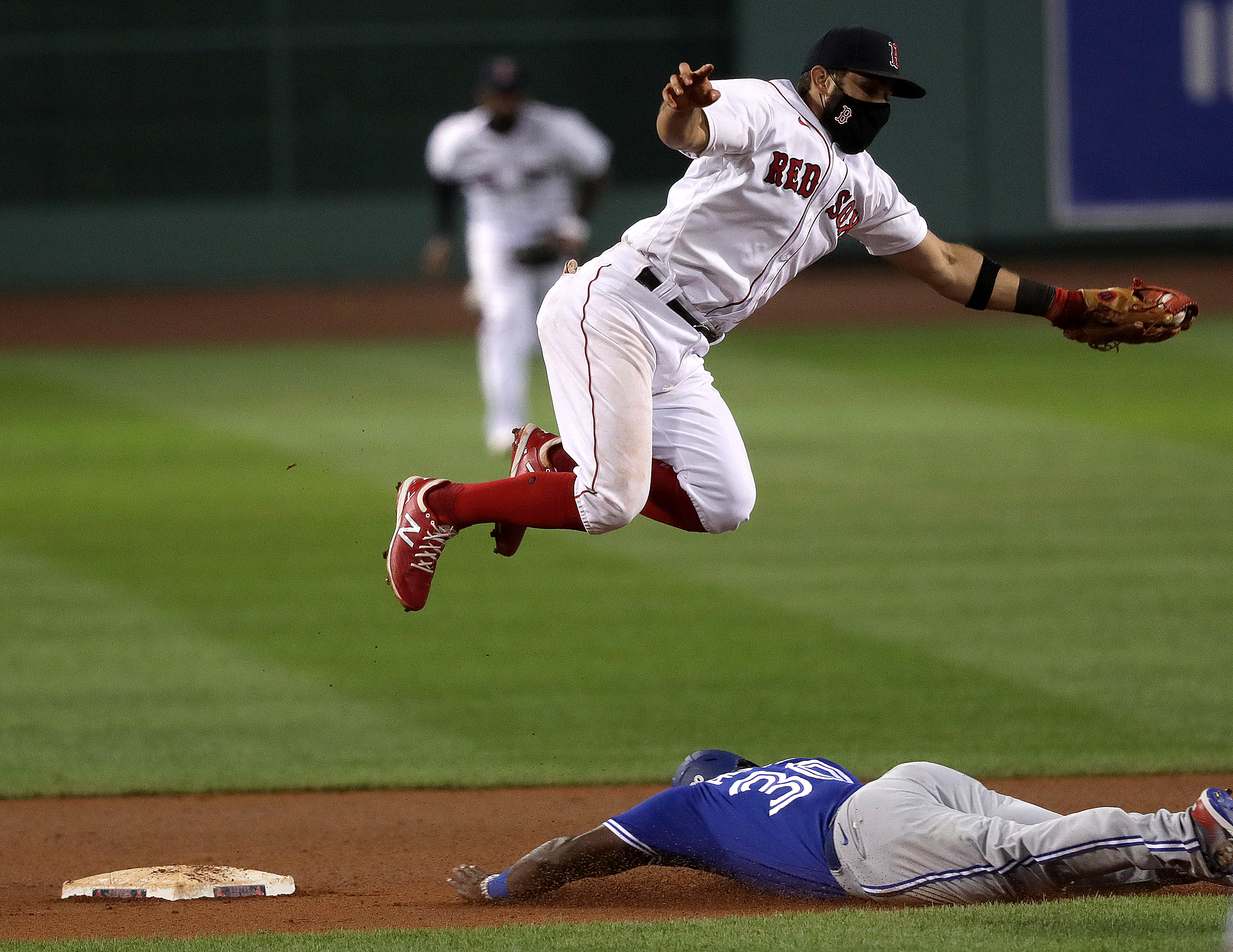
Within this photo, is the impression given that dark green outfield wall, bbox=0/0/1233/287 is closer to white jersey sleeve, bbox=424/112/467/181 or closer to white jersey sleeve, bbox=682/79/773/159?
white jersey sleeve, bbox=424/112/467/181

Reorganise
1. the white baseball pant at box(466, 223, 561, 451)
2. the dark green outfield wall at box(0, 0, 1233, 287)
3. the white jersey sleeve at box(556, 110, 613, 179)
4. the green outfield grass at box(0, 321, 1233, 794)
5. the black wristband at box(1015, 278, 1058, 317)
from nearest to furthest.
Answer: the black wristband at box(1015, 278, 1058, 317) → the green outfield grass at box(0, 321, 1233, 794) → the white baseball pant at box(466, 223, 561, 451) → the white jersey sleeve at box(556, 110, 613, 179) → the dark green outfield wall at box(0, 0, 1233, 287)

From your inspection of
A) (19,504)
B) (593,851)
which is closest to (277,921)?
(593,851)

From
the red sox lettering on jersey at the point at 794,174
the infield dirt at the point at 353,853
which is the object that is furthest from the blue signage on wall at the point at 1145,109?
the red sox lettering on jersey at the point at 794,174

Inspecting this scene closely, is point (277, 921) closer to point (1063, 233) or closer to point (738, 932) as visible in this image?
point (738, 932)

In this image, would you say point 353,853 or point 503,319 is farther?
point 503,319

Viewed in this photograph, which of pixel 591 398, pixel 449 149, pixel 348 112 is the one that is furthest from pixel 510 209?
pixel 348 112

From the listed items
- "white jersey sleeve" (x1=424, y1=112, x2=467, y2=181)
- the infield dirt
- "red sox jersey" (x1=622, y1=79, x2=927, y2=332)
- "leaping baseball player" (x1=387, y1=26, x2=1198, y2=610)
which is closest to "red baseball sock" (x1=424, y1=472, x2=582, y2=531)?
"leaping baseball player" (x1=387, y1=26, x2=1198, y2=610)

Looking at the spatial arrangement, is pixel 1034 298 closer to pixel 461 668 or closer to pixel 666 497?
pixel 666 497
